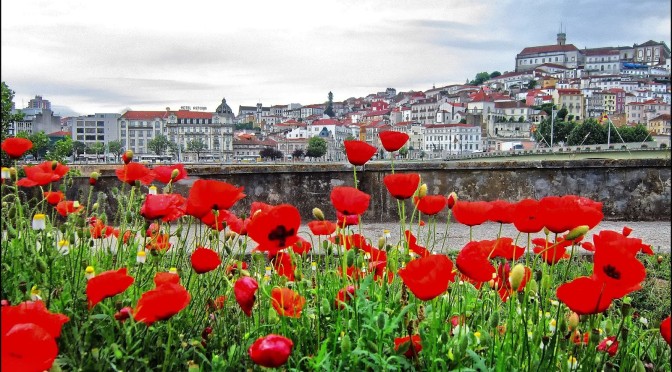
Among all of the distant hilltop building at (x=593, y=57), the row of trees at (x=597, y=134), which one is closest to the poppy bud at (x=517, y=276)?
the row of trees at (x=597, y=134)

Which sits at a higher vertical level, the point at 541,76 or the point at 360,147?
the point at 541,76

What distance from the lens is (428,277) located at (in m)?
1.13

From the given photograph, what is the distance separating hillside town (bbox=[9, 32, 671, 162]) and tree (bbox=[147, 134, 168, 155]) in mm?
886

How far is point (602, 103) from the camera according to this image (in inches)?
5059

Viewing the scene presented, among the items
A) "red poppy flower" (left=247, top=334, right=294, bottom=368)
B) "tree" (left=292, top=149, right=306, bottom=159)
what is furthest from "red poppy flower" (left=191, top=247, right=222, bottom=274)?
"tree" (left=292, top=149, right=306, bottom=159)

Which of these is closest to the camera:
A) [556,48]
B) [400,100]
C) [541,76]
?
[541,76]

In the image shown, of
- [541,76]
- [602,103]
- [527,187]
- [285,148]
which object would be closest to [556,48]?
[541,76]

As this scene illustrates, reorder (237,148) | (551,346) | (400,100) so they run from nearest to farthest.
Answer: (551,346), (237,148), (400,100)

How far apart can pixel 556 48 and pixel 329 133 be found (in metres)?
59.6

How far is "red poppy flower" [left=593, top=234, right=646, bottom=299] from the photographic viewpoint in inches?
40.9

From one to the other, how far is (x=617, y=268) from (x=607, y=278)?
0.08 feet

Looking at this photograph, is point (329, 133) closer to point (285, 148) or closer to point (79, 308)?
point (285, 148)

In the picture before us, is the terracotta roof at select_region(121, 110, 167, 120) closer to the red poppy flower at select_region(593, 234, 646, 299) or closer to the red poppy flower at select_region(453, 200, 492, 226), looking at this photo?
the red poppy flower at select_region(453, 200, 492, 226)

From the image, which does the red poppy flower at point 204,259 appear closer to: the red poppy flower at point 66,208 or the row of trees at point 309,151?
the red poppy flower at point 66,208
